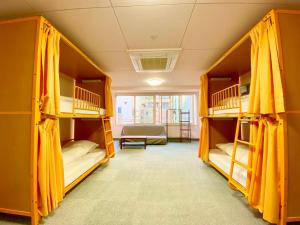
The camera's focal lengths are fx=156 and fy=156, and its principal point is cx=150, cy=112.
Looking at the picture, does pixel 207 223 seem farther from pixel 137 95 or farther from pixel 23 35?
pixel 137 95

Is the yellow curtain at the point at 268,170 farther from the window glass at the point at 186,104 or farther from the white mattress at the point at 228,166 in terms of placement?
the window glass at the point at 186,104

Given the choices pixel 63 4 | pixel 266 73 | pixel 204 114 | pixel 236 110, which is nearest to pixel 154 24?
pixel 63 4

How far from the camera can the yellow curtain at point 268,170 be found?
4.43ft

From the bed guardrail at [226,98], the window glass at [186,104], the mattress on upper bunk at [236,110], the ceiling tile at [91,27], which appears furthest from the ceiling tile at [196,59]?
the window glass at [186,104]

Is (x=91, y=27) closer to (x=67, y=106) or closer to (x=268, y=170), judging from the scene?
(x=67, y=106)

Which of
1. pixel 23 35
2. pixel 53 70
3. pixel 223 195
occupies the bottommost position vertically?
pixel 223 195

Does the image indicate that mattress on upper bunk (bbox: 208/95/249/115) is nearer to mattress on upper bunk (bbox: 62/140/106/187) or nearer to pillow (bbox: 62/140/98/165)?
mattress on upper bunk (bbox: 62/140/106/187)

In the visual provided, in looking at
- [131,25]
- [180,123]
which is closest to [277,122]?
[131,25]

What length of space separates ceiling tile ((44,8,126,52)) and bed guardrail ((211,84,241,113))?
6.67ft

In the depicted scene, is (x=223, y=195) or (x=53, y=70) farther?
(x=223, y=195)

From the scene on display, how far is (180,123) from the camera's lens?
24.3 feet

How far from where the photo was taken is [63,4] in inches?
65.9

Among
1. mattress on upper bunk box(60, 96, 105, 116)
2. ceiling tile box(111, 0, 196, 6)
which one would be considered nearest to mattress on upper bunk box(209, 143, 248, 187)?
ceiling tile box(111, 0, 196, 6)

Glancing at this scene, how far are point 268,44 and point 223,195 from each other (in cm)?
182
